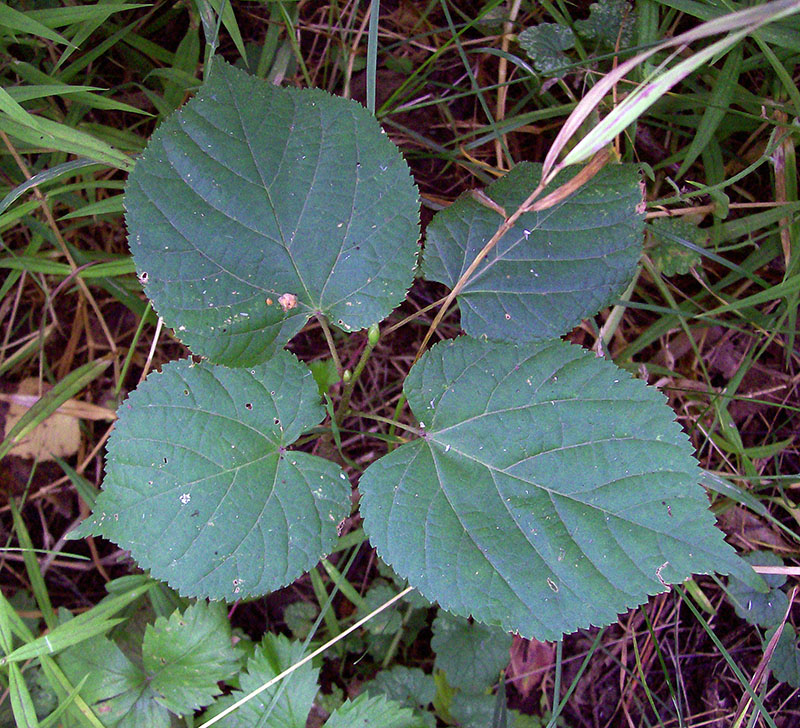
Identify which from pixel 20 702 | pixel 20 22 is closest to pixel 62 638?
pixel 20 702

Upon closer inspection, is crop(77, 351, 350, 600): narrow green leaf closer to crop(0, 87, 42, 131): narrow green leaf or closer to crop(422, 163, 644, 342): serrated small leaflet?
crop(422, 163, 644, 342): serrated small leaflet

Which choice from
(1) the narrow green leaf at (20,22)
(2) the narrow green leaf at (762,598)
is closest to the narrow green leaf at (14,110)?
(1) the narrow green leaf at (20,22)

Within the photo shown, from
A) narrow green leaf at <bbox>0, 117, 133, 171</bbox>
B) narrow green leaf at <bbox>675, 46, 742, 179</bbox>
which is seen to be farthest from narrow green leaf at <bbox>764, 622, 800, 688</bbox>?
narrow green leaf at <bbox>0, 117, 133, 171</bbox>

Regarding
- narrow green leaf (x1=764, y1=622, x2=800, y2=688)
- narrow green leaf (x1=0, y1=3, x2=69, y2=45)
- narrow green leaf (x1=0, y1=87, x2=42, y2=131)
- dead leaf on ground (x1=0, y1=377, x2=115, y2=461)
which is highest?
narrow green leaf (x1=0, y1=3, x2=69, y2=45)

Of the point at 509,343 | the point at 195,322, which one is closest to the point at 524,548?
the point at 509,343

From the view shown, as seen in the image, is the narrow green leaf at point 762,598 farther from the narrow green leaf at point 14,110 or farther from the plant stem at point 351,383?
the narrow green leaf at point 14,110

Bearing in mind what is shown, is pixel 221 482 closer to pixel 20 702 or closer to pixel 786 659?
pixel 20 702
